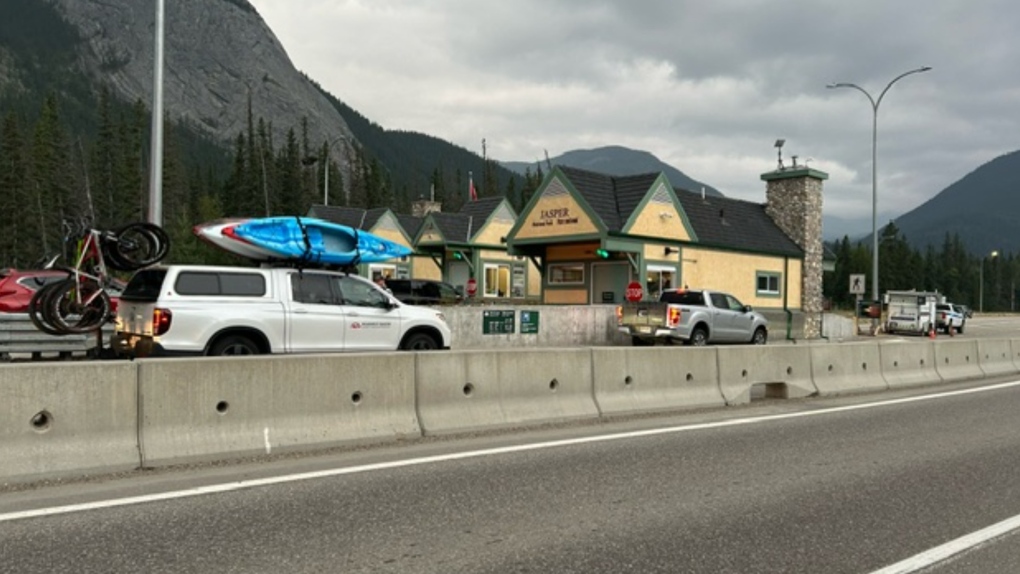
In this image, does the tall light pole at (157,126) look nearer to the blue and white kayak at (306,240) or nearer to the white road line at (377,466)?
the blue and white kayak at (306,240)

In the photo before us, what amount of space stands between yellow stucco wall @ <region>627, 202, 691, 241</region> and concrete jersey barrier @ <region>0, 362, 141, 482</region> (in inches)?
871

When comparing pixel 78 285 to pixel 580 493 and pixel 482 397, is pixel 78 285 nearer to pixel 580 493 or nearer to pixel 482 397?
pixel 482 397

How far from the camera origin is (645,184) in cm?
2811

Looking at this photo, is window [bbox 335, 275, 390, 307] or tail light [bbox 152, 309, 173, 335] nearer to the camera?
tail light [bbox 152, 309, 173, 335]

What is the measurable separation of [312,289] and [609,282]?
17.9 m

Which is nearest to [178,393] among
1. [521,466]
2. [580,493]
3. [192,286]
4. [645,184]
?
[521,466]

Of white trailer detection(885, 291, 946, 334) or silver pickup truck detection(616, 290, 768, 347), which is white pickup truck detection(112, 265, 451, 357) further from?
white trailer detection(885, 291, 946, 334)

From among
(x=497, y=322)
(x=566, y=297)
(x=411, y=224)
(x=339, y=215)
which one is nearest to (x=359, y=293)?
(x=497, y=322)

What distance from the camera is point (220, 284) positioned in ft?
36.1

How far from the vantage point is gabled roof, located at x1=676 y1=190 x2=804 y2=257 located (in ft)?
99.5

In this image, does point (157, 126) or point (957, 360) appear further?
point (957, 360)

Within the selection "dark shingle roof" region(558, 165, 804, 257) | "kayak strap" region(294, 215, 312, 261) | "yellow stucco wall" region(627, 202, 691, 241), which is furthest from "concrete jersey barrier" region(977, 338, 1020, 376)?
"kayak strap" region(294, 215, 312, 261)

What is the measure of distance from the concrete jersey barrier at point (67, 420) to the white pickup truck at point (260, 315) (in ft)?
13.3

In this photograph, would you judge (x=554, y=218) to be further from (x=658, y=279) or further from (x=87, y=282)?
(x=87, y=282)
